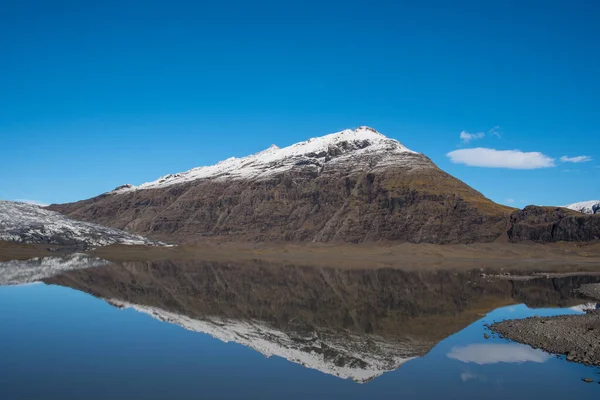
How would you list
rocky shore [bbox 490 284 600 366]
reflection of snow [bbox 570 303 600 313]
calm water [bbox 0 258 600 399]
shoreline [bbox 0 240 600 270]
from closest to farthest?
1. calm water [bbox 0 258 600 399]
2. rocky shore [bbox 490 284 600 366]
3. reflection of snow [bbox 570 303 600 313]
4. shoreline [bbox 0 240 600 270]

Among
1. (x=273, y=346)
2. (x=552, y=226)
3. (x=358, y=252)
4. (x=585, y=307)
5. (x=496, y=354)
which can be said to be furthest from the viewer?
(x=358, y=252)

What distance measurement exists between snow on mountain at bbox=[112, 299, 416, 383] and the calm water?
0.10 metres

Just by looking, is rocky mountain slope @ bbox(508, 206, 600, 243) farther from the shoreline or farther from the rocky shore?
the rocky shore

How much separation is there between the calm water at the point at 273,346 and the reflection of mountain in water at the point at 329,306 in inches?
7.3

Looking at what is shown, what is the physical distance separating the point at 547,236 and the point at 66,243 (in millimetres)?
171961

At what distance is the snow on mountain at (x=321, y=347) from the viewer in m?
25.9

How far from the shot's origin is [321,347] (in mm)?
30578

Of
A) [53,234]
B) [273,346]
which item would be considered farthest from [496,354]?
[53,234]

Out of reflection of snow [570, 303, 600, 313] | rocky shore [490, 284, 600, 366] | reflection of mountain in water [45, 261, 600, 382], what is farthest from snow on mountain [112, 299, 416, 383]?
reflection of snow [570, 303, 600, 313]

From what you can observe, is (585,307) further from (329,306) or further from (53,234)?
(53,234)

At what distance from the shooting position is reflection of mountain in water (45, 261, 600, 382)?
3020cm

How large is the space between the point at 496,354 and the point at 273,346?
13459 millimetres

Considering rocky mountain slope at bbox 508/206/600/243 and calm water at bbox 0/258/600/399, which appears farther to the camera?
rocky mountain slope at bbox 508/206/600/243

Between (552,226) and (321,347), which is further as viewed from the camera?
(552,226)
